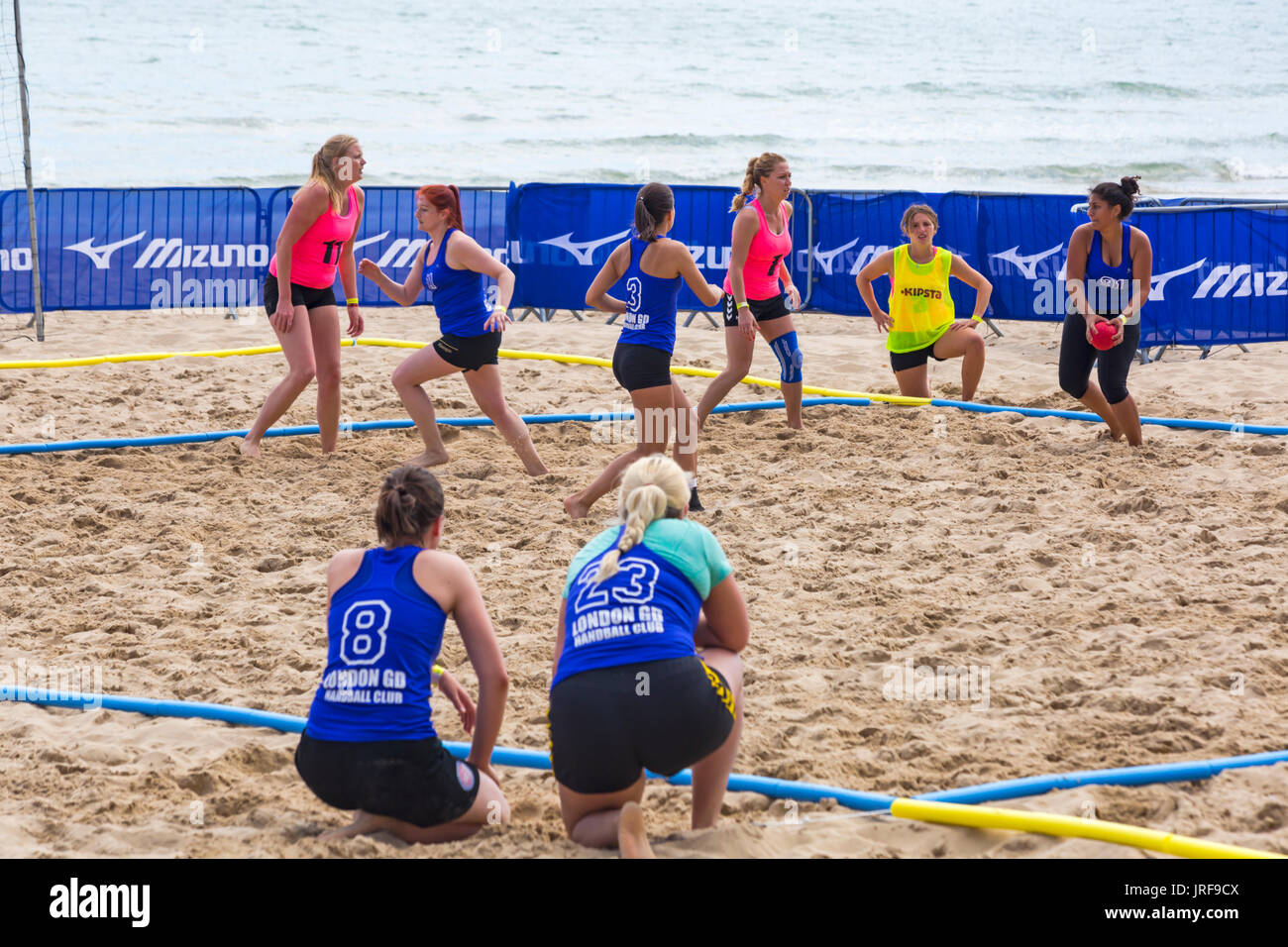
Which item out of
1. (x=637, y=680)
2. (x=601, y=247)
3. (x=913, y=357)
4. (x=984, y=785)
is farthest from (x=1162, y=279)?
Result: (x=637, y=680)

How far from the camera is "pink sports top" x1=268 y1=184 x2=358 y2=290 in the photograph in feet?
23.6

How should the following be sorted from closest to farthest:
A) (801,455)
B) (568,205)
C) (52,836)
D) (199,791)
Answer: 1. (52,836)
2. (199,791)
3. (801,455)
4. (568,205)

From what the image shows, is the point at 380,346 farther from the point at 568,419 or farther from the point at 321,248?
the point at 321,248

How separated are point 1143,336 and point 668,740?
8.93m

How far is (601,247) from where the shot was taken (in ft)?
40.7

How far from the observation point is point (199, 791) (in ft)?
13.0

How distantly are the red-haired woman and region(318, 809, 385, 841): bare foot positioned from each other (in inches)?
143

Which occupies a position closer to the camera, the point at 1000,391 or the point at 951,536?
the point at 951,536

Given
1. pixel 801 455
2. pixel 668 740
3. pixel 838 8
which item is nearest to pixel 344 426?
pixel 801 455

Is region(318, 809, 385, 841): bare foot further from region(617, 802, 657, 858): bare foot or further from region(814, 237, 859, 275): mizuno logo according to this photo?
region(814, 237, 859, 275): mizuno logo

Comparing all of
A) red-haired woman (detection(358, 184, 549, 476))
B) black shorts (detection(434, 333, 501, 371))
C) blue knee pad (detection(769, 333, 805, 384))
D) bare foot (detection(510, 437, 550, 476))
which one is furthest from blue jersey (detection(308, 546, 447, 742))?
blue knee pad (detection(769, 333, 805, 384))

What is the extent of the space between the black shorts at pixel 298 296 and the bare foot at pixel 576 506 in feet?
6.82

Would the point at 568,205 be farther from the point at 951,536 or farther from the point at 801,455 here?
the point at 951,536

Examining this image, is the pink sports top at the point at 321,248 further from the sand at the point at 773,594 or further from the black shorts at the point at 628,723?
the black shorts at the point at 628,723
